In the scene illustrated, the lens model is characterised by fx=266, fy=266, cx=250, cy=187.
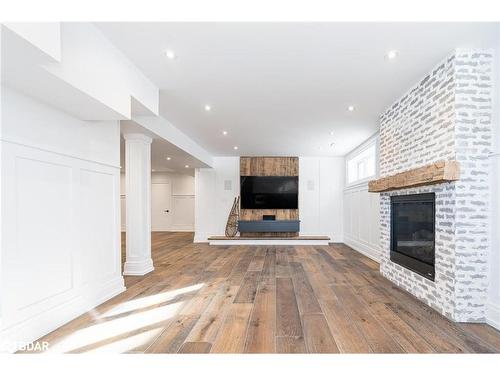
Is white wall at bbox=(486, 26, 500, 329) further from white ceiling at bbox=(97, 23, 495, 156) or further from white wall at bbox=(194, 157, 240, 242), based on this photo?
white wall at bbox=(194, 157, 240, 242)

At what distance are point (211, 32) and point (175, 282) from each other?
10.3 ft

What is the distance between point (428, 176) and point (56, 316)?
12.3 feet

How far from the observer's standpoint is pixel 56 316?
2371 mm

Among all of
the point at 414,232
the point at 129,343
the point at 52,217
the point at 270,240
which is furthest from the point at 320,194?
the point at 52,217

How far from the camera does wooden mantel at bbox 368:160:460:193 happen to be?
2.44 m

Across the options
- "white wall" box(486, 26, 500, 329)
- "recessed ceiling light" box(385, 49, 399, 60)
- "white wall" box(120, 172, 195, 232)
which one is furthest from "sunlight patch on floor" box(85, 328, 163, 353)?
"white wall" box(120, 172, 195, 232)

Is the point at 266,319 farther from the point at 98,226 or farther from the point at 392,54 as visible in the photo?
the point at 392,54

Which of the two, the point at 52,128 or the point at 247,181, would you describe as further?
the point at 247,181

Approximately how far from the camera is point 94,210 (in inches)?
117

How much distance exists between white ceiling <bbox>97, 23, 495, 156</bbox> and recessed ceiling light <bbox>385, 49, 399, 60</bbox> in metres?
0.04


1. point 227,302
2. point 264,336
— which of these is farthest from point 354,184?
point 264,336
